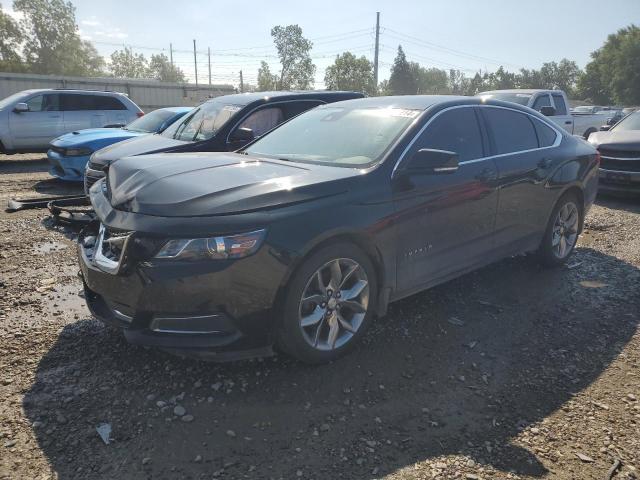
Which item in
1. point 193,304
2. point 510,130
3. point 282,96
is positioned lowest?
point 193,304

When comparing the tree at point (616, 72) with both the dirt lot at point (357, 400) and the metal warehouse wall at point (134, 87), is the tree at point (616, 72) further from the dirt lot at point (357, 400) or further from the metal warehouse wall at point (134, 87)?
the dirt lot at point (357, 400)

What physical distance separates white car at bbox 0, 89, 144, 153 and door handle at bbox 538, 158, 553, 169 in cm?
1111

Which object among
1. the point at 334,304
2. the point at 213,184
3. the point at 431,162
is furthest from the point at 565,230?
the point at 213,184

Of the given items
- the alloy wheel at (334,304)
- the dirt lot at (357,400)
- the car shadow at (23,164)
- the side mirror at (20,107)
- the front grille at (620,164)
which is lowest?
the dirt lot at (357,400)

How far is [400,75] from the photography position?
67562mm

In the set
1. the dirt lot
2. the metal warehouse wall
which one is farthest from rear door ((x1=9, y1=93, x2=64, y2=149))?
the metal warehouse wall

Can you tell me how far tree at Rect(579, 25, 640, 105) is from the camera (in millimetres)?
72625

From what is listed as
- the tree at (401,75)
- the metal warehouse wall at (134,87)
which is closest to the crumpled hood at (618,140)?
the metal warehouse wall at (134,87)

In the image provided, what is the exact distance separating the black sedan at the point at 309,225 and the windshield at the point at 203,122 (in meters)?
2.43

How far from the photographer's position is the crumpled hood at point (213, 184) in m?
2.79

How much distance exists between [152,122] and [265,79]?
61.3 m

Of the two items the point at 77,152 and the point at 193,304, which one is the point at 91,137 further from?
the point at 193,304

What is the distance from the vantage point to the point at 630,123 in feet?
32.7

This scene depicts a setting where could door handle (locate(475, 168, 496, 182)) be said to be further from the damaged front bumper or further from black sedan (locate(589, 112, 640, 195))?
black sedan (locate(589, 112, 640, 195))
